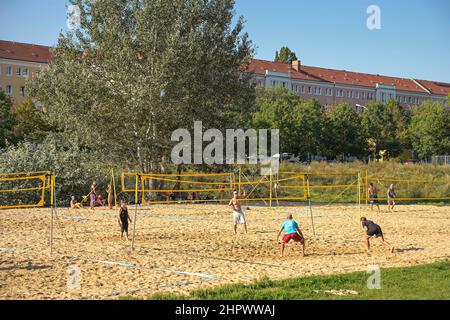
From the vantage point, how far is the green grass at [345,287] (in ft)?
30.0

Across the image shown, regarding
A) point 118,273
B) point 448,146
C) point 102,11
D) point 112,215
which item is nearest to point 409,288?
point 118,273

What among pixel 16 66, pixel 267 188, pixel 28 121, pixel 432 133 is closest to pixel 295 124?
pixel 432 133

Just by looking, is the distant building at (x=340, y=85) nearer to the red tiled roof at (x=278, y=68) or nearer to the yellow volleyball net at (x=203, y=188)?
the red tiled roof at (x=278, y=68)

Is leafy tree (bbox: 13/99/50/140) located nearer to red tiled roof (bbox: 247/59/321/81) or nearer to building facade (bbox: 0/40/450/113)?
building facade (bbox: 0/40/450/113)

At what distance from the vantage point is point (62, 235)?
56.0 ft

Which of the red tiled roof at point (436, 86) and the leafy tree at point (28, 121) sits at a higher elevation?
the red tiled roof at point (436, 86)

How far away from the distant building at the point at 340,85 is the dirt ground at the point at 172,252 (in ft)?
220

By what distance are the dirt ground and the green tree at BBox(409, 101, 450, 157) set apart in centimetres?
5489

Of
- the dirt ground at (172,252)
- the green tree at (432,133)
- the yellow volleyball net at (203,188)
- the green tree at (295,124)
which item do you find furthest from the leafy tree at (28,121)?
the green tree at (432,133)

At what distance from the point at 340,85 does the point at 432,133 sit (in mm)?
28799

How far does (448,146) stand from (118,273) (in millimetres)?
71146

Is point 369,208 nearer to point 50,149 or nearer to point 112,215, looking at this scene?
point 112,215
